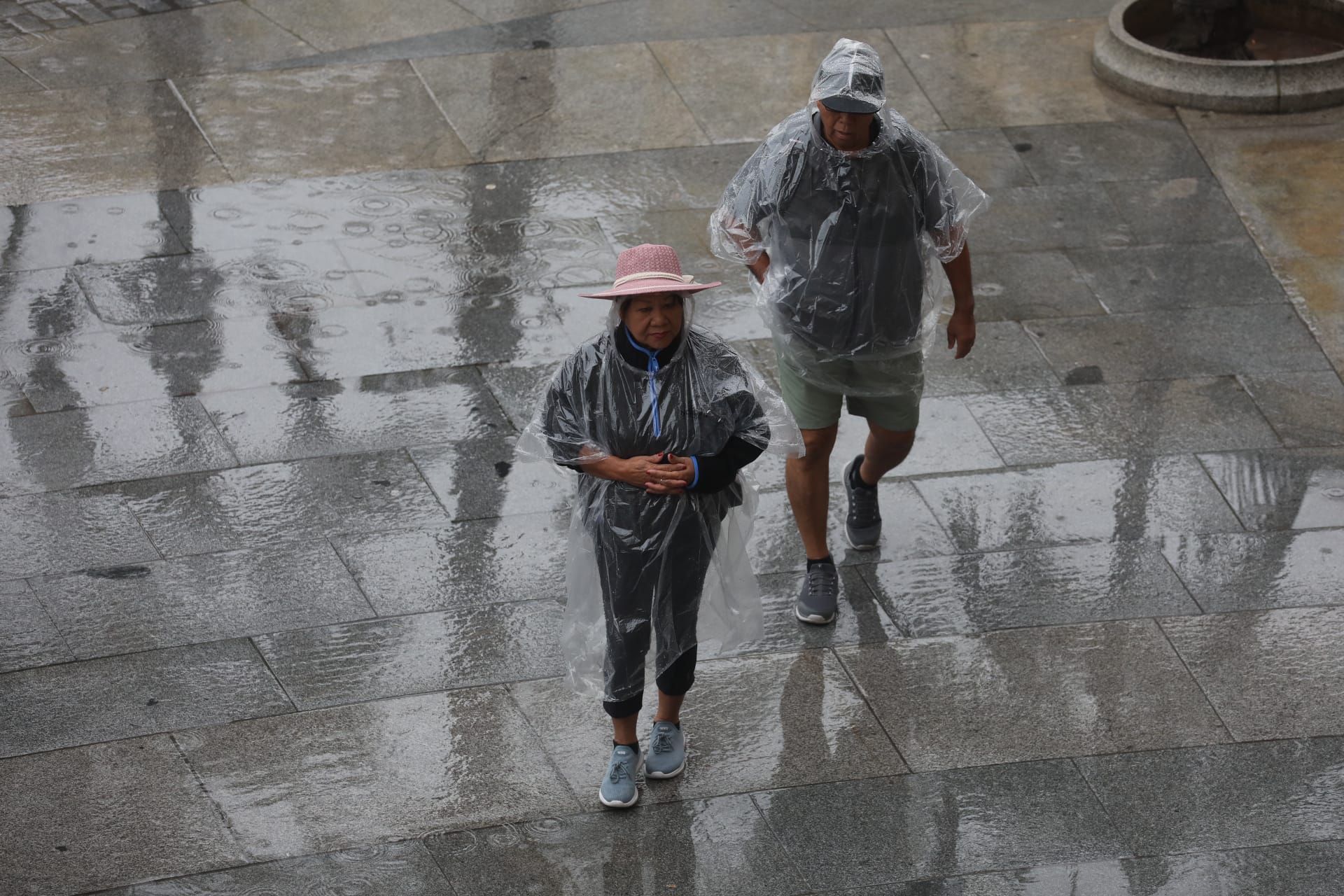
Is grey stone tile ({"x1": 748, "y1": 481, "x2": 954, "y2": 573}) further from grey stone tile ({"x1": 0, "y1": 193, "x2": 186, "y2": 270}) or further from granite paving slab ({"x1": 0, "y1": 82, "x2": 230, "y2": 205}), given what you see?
granite paving slab ({"x1": 0, "y1": 82, "x2": 230, "y2": 205})

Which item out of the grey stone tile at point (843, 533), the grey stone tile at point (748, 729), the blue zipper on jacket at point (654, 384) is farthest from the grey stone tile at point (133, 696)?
the grey stone tile at point (843, 533)

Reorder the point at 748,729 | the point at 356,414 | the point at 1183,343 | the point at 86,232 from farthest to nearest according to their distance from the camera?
the point at 86,232 < the point at 1183,343 < the point at 356,414 < the point at 748,729

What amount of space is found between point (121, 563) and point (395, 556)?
97 cm

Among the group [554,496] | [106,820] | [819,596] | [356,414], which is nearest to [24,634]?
[106,820]

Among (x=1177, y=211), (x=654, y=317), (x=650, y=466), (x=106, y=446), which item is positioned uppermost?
(x=654, y=317)

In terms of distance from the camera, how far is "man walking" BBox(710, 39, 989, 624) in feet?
15.7

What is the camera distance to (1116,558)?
18.5ft

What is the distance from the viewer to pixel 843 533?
584cm

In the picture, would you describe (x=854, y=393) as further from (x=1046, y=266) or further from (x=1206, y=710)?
(x=1046, y=266)

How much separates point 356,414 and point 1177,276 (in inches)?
160

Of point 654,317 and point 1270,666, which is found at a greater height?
A: point 654,317

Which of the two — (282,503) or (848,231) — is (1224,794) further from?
(282,503)

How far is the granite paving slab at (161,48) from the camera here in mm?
9102

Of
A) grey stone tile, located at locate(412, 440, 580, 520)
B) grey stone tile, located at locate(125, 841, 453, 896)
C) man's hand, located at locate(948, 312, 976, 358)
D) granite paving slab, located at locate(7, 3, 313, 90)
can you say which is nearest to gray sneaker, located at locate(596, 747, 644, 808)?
grey stone tile, located at locate(125, 841, 453, 896)
